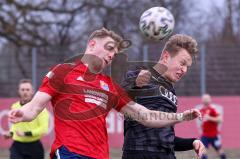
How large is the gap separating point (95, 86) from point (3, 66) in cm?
1697

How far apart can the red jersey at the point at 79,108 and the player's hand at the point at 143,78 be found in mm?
428

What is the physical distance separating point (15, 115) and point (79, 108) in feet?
2.47

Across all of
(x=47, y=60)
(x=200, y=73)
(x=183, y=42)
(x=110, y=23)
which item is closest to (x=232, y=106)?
(x=200, y=73)

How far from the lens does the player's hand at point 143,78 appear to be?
6.08 metres

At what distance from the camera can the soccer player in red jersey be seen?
545cm

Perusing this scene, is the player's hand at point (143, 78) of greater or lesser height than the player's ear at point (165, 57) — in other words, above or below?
below

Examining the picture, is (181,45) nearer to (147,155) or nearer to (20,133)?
(147,155)

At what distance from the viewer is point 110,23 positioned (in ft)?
98.2

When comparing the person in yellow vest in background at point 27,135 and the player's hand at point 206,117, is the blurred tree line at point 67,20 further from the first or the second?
the person in yellow vest in background at point 27,135

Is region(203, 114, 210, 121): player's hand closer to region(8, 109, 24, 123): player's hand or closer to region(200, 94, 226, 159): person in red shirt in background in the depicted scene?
region(200, 94, 226, 159): person in red shirt in background

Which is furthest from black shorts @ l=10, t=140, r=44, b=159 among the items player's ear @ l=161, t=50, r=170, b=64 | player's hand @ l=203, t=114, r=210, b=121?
player's hand @ l=203, t=114, r=210, b=121

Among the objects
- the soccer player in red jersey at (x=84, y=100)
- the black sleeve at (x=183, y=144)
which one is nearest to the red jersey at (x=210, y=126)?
the black sleeve at (x=183, y=144)

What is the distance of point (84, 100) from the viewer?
559 centimetres

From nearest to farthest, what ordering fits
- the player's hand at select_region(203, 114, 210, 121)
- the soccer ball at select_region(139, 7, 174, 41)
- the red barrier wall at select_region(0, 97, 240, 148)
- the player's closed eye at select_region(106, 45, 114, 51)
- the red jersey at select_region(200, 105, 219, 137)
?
the player's closed eye at select_region(106, 45, 114, 51), the soccer ball at select_region(139, 7, 174, 41), the player's hand at select_region(203, 114, 210, 121), the red jersey at select_region(200, 105, 219, 137), the red barrier wall at select_region(0, 97, 240, 148)
